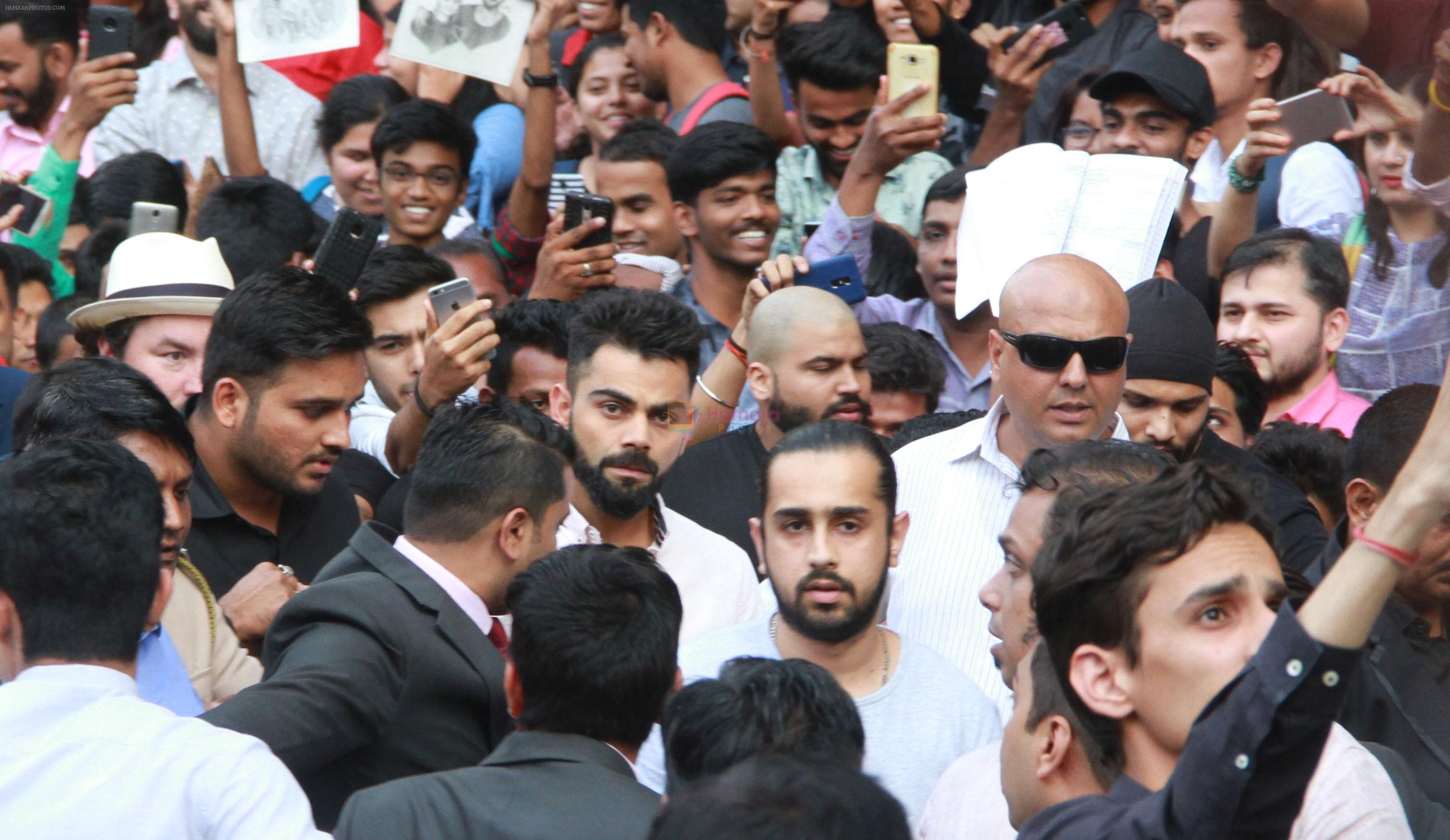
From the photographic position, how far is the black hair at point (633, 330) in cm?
485

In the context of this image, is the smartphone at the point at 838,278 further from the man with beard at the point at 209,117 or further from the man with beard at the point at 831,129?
the man with beard at the point at 209,117

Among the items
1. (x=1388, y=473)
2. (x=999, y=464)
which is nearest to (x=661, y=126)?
(x=999, y=464)

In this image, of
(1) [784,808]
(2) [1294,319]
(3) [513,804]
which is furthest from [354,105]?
(1) [784,808]

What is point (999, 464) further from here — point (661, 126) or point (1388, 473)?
point (661, 126)

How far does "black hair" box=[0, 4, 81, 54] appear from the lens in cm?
775

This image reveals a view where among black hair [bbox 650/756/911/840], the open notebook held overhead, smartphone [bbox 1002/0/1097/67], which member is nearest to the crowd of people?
black hair [bbox 650/756/911/840]

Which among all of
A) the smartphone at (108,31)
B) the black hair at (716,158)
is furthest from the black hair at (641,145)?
the smartphone at (108,31)

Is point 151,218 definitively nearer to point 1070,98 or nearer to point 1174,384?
point 1174,384

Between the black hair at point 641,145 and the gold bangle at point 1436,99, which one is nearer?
the gold bangle at point 1436,99

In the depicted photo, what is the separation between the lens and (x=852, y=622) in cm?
381

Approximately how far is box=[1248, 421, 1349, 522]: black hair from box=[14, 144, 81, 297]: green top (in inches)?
178

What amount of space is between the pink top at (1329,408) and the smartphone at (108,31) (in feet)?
15.4

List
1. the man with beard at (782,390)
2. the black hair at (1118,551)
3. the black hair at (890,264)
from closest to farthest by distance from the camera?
the black hair at (1118,551) < the man with beard at (782,390) < the black hair at (890,264)

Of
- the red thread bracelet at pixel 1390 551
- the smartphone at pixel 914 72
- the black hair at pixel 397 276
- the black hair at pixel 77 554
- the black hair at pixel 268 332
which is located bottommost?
the black hair at pixel 397 276
